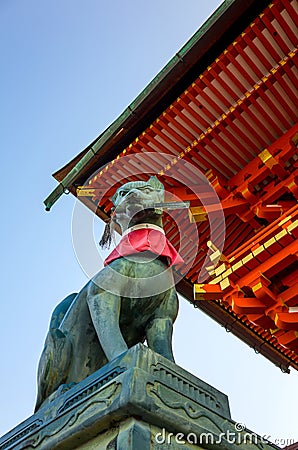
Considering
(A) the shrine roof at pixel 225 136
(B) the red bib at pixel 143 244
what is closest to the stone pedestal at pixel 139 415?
(B) the red bib at pixel 143 244

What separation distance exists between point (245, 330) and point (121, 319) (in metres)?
5.60

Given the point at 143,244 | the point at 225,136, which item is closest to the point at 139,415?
the point at 143,244

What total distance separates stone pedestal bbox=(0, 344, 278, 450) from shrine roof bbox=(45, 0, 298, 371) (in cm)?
339

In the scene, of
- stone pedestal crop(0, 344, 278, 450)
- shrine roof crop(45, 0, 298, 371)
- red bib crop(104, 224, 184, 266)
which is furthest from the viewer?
shrine roof crop(45, 0, 298, 371)

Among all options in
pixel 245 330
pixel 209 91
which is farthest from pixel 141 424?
pixel 245 330

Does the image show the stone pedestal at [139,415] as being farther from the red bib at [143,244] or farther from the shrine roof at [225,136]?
the shrine roof at [225,136]

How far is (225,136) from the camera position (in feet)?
19.5

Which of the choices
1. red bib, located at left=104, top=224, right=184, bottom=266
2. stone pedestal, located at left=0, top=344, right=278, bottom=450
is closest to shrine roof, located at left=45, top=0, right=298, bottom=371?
red bib, located at left=104, top=224, right=184, bottom=266

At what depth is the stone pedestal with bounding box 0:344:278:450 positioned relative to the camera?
1710 mm

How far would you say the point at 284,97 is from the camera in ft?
18.4

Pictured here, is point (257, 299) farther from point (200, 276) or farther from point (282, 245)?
point (200, 276)

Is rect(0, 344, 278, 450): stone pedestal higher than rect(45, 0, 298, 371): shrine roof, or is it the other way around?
rect(45, 0, 298, 371): shrine roof

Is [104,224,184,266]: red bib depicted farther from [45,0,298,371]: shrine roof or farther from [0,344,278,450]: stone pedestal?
[45,0,298,371]: shrine roof

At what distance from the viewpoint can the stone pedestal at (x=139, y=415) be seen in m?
1.71
